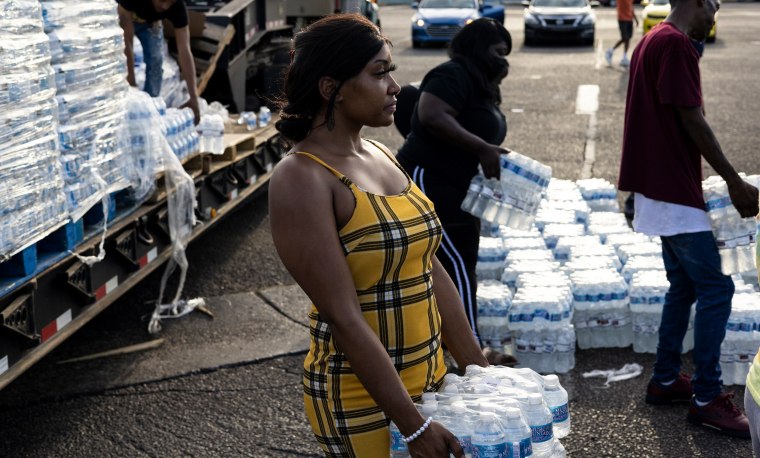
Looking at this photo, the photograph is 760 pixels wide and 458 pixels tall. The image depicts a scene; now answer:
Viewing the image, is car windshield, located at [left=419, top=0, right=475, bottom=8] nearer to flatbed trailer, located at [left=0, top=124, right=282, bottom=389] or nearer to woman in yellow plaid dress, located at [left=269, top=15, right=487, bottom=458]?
flatbed trailer, located at [left=0, top=124, right=282, bottom=389]

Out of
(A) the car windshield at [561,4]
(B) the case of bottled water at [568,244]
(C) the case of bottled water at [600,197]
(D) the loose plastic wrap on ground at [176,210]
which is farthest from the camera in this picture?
(A) the car windshield at [561,4]

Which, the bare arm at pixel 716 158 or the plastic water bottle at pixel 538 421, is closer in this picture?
the plastic water bottle at pixel 538 421

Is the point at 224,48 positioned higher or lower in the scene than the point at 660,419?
higher

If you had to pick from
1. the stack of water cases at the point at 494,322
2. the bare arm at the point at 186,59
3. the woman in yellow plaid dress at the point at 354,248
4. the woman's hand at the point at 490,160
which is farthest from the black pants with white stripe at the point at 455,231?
the bare arm at the point at 186,59

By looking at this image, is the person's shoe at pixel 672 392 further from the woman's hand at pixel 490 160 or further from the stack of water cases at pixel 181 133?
the stack of water cases at pixel 181 133

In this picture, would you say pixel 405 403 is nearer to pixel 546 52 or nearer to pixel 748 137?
pixel 748 137

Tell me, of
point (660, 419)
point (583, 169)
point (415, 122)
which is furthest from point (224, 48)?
point (660, 419)

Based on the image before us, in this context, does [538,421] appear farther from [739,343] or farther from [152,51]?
[152,51]

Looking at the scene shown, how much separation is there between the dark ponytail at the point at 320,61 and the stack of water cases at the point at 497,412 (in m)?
0.84

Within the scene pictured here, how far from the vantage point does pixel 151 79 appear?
825 cm

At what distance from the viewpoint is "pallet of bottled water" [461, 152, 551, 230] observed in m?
5.57

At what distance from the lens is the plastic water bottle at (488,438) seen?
107 inches

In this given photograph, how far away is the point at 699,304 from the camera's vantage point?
511cm

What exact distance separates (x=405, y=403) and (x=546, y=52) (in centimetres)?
2218
